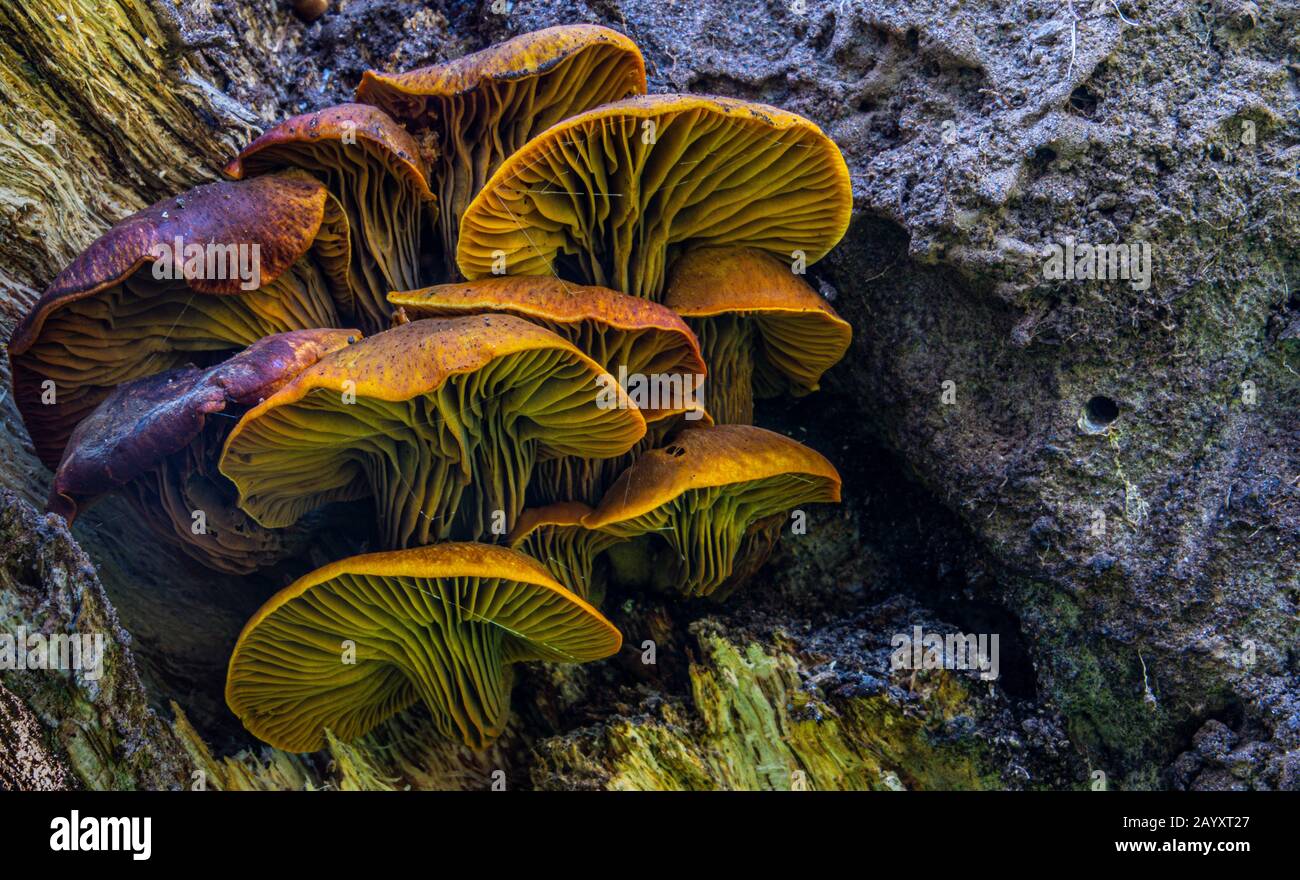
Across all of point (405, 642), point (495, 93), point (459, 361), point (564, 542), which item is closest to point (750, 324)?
point (564, 542)

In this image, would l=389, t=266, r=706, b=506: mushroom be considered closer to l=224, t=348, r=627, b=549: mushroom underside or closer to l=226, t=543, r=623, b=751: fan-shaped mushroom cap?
l=224, t=348, r=627, b=549: mushroom underside

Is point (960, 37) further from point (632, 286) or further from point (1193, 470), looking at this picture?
point (1193, 470)

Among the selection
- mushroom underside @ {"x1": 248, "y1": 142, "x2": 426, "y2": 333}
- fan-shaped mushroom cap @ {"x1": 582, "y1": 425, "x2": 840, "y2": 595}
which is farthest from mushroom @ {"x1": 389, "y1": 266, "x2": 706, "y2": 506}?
mushroom underside @ {"x1": 248, "y1": 142, "x2": 426, "y2": 333}

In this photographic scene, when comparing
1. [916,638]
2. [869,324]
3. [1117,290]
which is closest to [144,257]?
[869,324]

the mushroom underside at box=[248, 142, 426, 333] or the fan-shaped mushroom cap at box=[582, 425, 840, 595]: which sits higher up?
the mushroom underside at box=[248, 142, 426, 333]

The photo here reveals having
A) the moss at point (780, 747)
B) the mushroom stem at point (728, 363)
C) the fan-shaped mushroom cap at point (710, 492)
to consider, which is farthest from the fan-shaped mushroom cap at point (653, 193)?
the moss at point (780, 747)

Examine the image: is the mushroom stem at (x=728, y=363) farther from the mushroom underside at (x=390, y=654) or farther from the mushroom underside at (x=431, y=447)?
the mushroom underside at (x=390, y=654)
